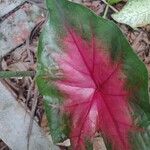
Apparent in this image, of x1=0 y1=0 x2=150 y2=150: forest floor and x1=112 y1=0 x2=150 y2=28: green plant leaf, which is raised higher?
x1=112 y1=0 x2=150 y2=28: green plant leaf

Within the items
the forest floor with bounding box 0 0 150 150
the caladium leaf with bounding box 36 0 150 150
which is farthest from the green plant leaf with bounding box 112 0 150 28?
the caladium leaf with bounding box 36 0 150 150

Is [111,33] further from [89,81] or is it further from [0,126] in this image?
[0,126]

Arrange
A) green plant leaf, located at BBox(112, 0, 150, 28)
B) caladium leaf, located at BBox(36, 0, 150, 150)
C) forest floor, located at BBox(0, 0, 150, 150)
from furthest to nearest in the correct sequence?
forest floor, located at BBox(0, 0, 150, 150)
green plant leaf, located at BBox(112, 0, 150, 28)
caladium leaf, located at BBox(36, 0, 150, 150)

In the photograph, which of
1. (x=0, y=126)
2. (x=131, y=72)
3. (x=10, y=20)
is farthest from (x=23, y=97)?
Result: (x=131, y=72)

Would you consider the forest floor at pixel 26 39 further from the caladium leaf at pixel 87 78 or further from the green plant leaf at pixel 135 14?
the caladium leaf at pixel 87 78

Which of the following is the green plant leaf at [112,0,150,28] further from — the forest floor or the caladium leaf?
the caladium leaf
